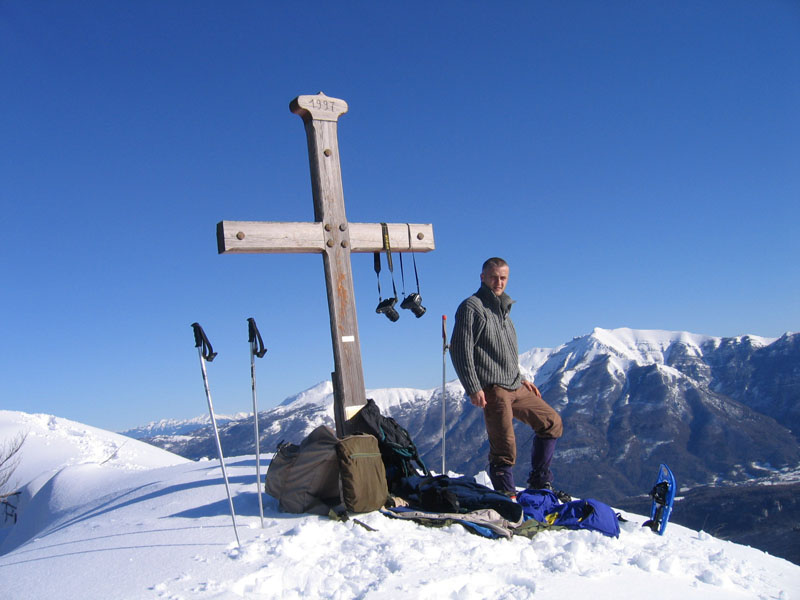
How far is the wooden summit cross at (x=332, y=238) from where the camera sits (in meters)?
6.67

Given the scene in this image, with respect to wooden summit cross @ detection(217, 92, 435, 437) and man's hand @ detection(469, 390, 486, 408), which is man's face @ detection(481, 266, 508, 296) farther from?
wooden summit cross @ detection(217, 92, 435, 437)

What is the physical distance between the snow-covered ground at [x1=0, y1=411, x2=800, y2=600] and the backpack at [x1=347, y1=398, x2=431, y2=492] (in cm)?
91

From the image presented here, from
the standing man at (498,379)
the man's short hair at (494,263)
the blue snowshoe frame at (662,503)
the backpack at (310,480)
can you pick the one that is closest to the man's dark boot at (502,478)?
the standing man at (498,379)

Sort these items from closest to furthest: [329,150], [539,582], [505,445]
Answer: [539,582] < [505,445] < [329,150]

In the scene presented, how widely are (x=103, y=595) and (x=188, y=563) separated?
0.59 m

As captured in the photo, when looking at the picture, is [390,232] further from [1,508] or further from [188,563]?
[1,508]

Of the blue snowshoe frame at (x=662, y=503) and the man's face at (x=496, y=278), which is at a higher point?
the man's face at (x=496, y=278)

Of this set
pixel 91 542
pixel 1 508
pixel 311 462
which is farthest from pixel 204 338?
pixel 1 508

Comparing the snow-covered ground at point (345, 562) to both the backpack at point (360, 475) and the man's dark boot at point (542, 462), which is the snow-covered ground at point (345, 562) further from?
the man's dark boot at point (542, 462)

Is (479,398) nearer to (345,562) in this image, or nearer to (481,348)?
(481,348)

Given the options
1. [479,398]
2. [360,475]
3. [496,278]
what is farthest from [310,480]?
[496,278]

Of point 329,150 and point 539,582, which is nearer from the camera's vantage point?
point 539,582

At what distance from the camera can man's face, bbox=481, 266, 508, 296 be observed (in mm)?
7008

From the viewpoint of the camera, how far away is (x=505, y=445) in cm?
654
